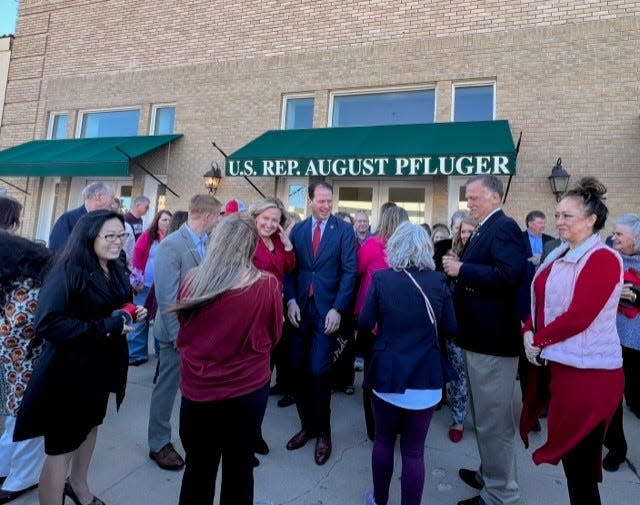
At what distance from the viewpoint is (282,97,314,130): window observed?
8.89m

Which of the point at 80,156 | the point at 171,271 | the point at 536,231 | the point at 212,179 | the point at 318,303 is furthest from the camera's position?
the point at 80,156

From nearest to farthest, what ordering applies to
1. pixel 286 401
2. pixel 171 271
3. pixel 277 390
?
1. pixel 171 271
2. pixel 286 401
3. pixel 277 390

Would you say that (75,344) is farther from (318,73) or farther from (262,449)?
(318,73)

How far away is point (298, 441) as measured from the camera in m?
3.30

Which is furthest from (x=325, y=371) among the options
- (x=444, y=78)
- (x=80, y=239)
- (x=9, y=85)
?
(x=9, y=85)

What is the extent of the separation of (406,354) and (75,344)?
1.80 meters

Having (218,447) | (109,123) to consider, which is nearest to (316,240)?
(218,447)

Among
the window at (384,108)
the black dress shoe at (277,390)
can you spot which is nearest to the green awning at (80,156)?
the window at (384,108)

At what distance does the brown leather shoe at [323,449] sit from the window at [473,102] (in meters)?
6.70

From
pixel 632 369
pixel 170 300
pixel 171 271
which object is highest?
pixel 171 271

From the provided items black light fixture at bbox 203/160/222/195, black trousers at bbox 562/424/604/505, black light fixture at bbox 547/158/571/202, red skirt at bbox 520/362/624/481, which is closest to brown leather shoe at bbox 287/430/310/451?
red skirt at bbox 520/362/624/481

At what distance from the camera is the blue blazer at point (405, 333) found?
90.5 inches

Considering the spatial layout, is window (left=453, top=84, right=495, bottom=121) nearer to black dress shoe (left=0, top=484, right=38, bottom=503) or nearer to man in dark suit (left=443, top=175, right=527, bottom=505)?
man in dark suit (left=443, top=175, right=527, bottom=505)

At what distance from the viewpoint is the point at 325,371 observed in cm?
325
